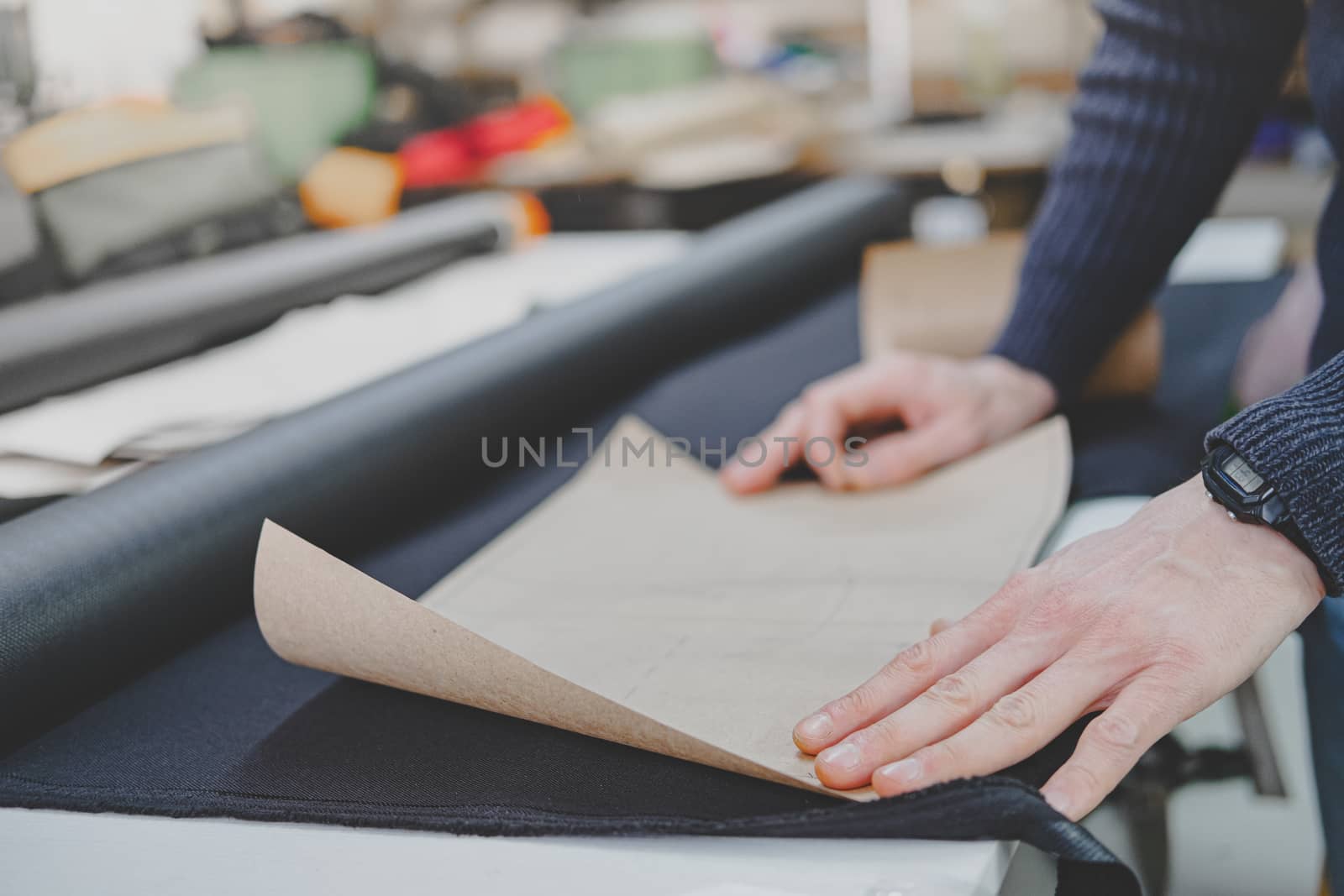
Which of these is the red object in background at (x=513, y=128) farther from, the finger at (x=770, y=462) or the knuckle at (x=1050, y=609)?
the knuckle at (x=1050, y=609)

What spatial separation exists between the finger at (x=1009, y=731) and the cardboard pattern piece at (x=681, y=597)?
0.02 m

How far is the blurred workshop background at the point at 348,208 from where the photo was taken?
0.80 metres

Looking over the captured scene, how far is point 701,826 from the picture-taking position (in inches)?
14.0

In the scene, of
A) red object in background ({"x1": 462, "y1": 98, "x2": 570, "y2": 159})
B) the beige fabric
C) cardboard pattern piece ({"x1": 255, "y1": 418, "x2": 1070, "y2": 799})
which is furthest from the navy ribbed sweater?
red object in background ({"x1": 462, "y1": 98, "x2": 570, "y2": 159})

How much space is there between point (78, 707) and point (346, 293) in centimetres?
67

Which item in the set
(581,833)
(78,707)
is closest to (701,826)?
A: (581,833)

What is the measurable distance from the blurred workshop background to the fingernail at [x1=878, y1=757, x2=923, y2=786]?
0.46 metres

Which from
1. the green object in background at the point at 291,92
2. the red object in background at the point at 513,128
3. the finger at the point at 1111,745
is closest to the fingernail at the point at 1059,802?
the finger at the point at 1111,745

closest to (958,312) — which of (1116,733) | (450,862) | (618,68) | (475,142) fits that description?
(1116,733)

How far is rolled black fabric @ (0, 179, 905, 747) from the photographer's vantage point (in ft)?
1.51

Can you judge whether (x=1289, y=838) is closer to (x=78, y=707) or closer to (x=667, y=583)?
(x=667, y=583)

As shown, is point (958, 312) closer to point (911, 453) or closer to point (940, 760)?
point (911, 453)

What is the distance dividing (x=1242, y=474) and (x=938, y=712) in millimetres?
177

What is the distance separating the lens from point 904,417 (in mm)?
733
